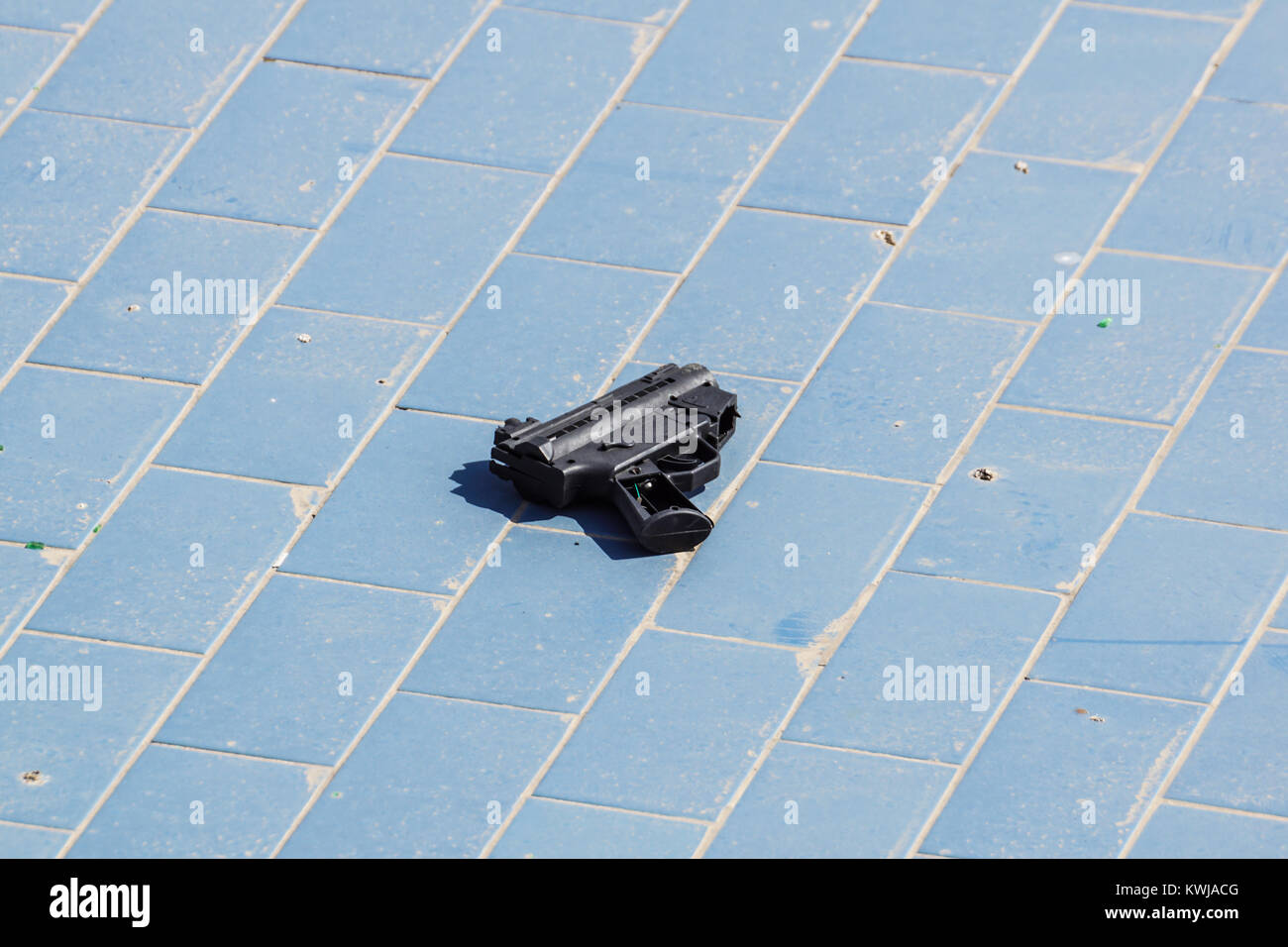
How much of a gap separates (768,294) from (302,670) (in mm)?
2996

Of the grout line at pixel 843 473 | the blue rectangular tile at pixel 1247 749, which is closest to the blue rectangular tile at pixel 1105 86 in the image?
the grout line at pixel 843 473

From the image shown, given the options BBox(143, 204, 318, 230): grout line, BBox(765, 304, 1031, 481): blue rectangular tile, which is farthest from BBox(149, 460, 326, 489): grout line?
BBox(765, 304, 1031, 481): blue rectangular tile

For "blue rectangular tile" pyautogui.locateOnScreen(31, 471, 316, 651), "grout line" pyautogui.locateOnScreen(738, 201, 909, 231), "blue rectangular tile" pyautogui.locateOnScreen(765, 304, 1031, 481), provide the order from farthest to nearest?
"grout line" pyautogui.locateOnScreen(738, 201, 909, 231) < "blue rectangular tile" pyautogui.locateOnScreen(765, 304, 1031, 481) < "blue rectangular tile" pyautogui.locateOnScreen(31, 471, 316, 651)

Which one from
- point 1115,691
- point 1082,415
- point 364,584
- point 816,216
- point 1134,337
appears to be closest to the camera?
point 1115,691

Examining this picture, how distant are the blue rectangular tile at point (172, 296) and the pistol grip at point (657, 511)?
85.5 inches

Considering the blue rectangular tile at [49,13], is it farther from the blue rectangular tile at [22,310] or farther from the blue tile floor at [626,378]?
the blue rectangular tile at [22,310]

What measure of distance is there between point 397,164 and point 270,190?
66cm

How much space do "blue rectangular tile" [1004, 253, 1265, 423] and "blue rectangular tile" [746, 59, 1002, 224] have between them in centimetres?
100

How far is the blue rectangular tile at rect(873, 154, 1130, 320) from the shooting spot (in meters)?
9.01

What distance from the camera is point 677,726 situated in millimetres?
7266

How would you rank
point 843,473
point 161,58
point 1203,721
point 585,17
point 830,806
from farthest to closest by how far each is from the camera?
point 585,17, point 161,58, point 843,473, point 1203,721, point 830,806

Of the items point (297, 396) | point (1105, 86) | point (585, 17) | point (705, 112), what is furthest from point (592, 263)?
point (1105, 86)

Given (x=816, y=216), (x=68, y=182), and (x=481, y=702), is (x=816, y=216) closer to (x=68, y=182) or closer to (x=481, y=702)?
(x=481, y=702)

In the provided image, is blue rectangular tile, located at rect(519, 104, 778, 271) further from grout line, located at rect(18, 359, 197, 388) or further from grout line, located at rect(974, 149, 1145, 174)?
grout line, located at rect(18, 359, 197, 388)
